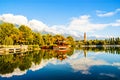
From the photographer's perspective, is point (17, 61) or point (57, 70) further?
point (17, 61)

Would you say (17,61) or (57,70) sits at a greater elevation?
(17,61)

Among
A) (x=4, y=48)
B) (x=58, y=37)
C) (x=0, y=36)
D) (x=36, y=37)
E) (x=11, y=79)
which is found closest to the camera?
(x=11, y=79)

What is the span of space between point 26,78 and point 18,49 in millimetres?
42359

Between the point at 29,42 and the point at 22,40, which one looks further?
the point at 29,42

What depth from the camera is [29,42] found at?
8062 cm

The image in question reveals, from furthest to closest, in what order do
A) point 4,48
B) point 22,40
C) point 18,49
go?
point 22,40, point 18,49, point 4,48

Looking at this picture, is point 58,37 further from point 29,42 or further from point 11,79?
point 11,79

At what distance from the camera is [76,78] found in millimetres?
18031

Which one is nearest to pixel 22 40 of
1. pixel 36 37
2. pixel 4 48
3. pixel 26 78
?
pixel 36 37

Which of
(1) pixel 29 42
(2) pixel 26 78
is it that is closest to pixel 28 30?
(1) pixel 29 42

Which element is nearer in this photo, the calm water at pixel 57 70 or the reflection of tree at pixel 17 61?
the calm water at pixel 57 70

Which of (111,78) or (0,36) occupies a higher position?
(0,36)

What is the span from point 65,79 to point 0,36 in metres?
55.1

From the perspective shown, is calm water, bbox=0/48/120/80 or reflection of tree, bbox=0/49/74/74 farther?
reflection of tree, bbox=0/49/74/74
